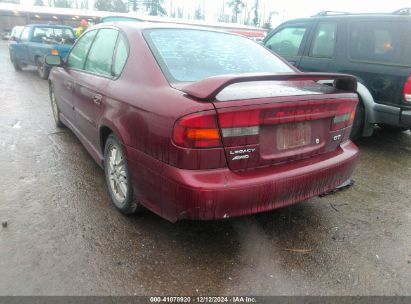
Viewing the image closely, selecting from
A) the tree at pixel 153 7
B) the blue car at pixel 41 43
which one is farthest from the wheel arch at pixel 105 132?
the tree at pixel 153 7

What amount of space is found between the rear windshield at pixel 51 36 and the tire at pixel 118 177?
9.60 m

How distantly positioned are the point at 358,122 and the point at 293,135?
2948 millimetres

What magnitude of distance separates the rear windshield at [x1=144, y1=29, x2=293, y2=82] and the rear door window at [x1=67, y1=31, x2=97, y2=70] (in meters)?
1.29

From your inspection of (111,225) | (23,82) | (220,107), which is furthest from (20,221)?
(23,82)

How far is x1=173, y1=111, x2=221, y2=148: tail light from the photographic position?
2047 mm

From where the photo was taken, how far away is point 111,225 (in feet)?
9.25

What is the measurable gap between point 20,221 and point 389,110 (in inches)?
172

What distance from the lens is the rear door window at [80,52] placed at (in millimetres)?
3859

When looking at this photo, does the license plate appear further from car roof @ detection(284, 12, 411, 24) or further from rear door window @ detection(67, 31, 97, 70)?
car roof @ detection(284, 12, 411, 24)

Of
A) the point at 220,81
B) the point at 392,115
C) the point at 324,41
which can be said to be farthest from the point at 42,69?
the point at 220,81

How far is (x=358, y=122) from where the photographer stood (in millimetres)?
4867

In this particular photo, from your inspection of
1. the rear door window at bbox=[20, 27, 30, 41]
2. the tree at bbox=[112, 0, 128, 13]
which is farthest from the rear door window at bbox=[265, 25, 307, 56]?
the tree at bbox=[112, 0, 128, 13]

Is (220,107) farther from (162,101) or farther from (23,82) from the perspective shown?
(23,82)

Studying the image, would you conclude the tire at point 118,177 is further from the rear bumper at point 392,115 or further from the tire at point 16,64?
the tire at point 16,64
